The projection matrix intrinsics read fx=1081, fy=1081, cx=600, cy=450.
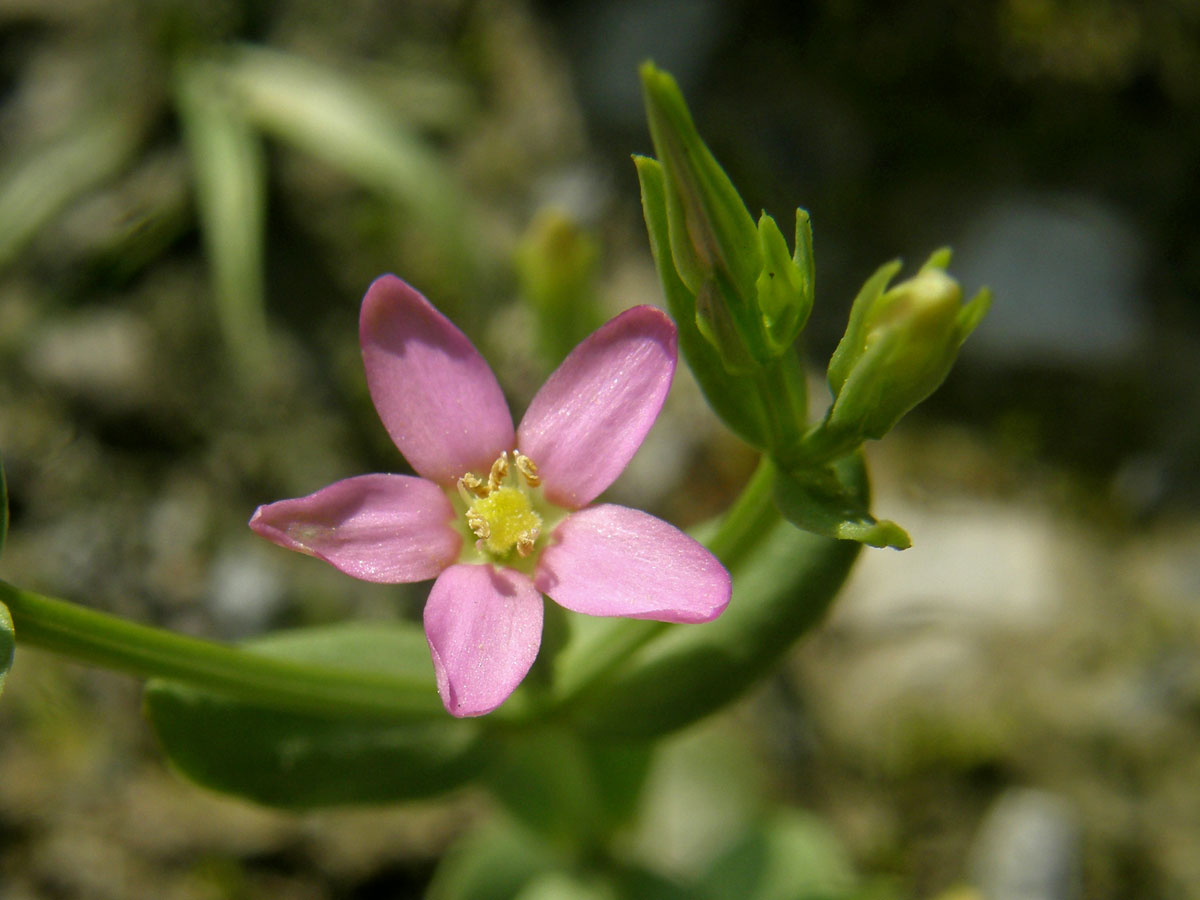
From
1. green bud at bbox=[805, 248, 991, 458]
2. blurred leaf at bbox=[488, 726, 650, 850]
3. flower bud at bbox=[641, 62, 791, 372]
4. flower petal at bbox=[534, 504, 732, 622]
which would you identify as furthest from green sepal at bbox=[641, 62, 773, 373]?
blurred leaf at bbox=[488, 726, 650, 850]

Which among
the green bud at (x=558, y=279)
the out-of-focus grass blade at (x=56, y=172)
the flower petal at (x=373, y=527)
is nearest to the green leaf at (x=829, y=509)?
the flower petal at (x=373, y=527)

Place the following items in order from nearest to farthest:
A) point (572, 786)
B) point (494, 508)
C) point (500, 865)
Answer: point (494, 508), point (572, 786), point (500, 865)

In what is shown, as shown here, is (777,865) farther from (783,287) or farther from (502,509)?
(783,287)

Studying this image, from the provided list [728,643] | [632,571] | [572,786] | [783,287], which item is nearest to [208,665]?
[632,571]

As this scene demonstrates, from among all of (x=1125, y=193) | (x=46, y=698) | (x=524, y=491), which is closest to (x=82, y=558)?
(x=46, y=698)

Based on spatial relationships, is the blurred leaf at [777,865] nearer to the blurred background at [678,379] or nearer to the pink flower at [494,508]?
the blurred background at [678,379]
